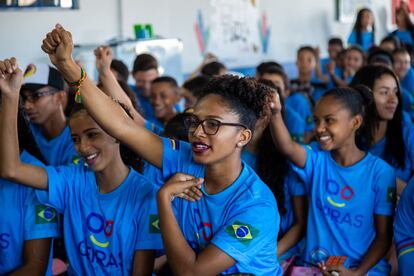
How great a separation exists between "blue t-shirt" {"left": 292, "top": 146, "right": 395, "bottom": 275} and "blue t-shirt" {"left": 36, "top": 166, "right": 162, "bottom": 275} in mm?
767

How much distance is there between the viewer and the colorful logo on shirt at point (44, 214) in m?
2.23

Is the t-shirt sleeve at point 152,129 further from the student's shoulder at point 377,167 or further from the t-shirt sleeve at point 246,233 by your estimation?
the t-shirt sleeve at point 246,233

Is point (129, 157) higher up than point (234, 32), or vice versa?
point (234, 32)

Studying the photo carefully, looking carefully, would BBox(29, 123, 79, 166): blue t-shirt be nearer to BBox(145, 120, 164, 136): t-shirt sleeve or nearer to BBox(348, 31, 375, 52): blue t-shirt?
BBox(145, 120, 164, 136): t-shirt sleeve

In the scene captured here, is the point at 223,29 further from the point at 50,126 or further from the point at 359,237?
the point at 359,237

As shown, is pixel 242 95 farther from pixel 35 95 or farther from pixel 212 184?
pixel 35 95

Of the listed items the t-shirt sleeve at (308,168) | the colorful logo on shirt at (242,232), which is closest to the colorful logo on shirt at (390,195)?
the t-shirt sleeve at (308,168)

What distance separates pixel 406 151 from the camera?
310 cm

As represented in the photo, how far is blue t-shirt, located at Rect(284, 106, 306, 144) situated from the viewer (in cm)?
394

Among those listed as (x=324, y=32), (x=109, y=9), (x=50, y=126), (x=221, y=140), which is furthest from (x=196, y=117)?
(x=324, y=32)

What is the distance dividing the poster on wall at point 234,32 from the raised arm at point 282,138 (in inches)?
176

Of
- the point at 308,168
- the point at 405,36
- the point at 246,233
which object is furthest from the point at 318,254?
the point at 405,36

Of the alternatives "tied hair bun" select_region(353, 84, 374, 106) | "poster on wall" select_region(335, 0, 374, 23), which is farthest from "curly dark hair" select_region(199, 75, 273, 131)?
"poster on wall" select_region(335, 0, 374, 23)

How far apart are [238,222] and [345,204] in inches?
35.4
